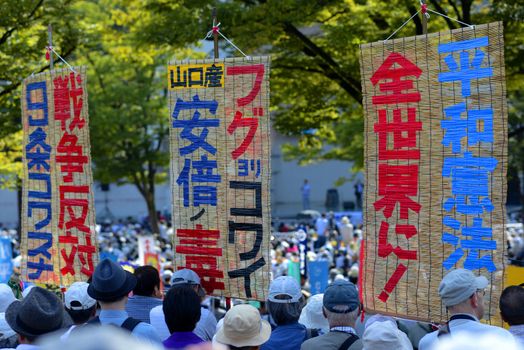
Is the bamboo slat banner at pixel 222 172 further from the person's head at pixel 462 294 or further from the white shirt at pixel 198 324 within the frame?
the person's head at pixel 462 294

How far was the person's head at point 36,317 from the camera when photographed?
12.9ft

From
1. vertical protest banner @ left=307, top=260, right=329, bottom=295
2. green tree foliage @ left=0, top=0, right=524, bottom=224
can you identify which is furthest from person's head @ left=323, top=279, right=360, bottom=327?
green tree foliage @ left=0, top=0, right=524, bottom=224

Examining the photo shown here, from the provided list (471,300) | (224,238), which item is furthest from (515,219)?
(471,300)

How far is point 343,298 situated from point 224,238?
2477 millimetres

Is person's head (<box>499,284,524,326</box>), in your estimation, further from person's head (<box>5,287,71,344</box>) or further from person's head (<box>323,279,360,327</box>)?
person's head (<box>5,287,71,344</box>)

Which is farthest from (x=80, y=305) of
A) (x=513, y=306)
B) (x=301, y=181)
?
(x=301, y=181)

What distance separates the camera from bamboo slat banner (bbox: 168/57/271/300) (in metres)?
6.46

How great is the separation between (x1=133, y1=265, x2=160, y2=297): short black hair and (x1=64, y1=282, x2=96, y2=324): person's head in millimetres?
896

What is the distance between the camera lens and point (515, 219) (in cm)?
2697

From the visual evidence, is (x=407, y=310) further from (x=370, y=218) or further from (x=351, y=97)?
(x=351, y=97)

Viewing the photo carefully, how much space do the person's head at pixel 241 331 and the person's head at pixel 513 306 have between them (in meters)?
1.47

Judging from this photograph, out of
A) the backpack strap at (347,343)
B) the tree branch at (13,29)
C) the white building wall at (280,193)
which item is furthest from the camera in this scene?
the white building wall at (280,193)

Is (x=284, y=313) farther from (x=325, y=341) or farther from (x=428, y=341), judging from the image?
(x=428, y=341)

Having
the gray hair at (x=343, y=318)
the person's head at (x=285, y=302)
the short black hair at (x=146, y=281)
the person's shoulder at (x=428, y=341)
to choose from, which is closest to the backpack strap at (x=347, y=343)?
the gray hair at (x=343, y=318)
